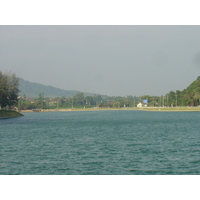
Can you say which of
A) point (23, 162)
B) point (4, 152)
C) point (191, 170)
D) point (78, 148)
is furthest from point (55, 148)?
point (191, 170)

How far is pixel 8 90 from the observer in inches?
5022

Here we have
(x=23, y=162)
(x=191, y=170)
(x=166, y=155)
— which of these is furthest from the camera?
(x=166, y=155)

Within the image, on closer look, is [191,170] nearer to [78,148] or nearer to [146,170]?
[146,170]

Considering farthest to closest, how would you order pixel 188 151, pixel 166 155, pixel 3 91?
pixel 3 91
pixel 188 151
pixel 166 155

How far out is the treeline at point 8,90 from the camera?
11451cm

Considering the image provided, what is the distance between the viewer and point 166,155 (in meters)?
31.2

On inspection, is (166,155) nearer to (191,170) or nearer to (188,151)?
(188,151)

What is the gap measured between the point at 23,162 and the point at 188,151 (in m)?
16.4

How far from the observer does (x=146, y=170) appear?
2475cm

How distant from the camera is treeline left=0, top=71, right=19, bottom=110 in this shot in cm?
11451

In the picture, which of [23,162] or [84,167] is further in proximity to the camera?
[23,162]

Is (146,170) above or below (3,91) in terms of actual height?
below

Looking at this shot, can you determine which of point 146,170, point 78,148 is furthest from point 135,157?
point 78,148

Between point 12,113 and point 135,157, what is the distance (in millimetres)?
115199
